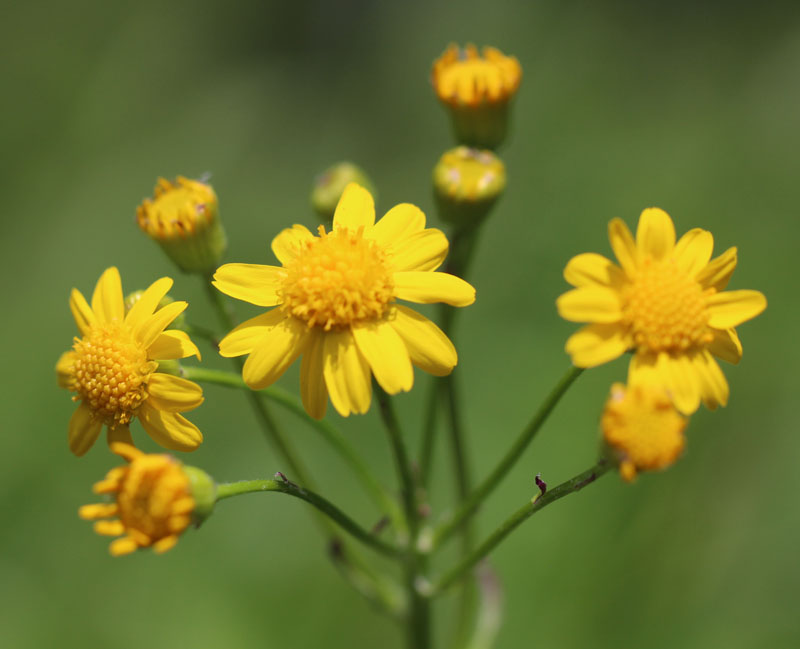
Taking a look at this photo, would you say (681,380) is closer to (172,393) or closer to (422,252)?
(422,252)

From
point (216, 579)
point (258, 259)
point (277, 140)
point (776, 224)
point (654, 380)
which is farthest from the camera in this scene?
point (277, 140)

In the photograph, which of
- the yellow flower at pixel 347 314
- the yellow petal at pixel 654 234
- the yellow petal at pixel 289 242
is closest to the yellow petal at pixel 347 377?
the yellow flower at pixel 347 314

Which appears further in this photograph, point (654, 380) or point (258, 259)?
point (258, 259)

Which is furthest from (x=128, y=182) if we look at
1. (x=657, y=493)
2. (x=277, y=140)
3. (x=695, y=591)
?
A: (x=695, y=591)

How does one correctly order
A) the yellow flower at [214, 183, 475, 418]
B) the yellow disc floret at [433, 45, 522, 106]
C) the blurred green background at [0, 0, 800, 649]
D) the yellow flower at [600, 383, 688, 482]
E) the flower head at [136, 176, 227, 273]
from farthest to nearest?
the blurred green background at [0, 0, 800, 649] < the yellow disc floret at [433, 45, 522, 106] < the flower head at [136, 176, 227, 273] < the yellow flower at [214, 183, 475, 418] < the yellow flower at [600, 383, 688, 482]

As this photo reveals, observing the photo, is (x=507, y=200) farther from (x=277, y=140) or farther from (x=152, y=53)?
(x=152, y=53)

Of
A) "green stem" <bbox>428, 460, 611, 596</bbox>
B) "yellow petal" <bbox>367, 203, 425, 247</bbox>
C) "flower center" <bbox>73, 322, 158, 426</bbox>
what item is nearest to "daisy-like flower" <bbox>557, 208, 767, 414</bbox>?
"green stem" <bbox>428, 460, 611, 596</bbox>

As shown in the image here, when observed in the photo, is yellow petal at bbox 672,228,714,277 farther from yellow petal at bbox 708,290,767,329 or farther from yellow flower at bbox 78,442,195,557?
yellow flower at bbox 78,442,195,557
